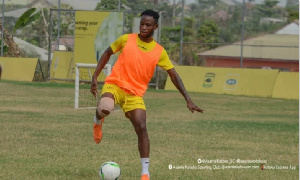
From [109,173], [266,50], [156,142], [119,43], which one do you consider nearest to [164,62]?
[119,43]

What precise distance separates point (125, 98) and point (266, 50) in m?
46.2

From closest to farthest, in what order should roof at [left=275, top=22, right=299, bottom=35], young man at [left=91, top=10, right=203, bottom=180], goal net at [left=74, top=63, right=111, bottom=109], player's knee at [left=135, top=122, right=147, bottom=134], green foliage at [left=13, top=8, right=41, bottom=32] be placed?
player's knee at [left=135, top=122, right=147, bottom=134] < young man at [left=91, top=10, right=203, bottom=180] < goal net at [left=74, top=63, right=111, bottom=109] < green foliage at [left=13, top=8, right=41, bottom=32] < roof at [left=275, top=22, right=299, bottom=35]

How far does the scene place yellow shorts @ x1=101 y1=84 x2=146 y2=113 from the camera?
9.59 metres

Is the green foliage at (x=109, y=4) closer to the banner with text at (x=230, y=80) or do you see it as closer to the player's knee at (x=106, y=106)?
the banner with text at (x=230, y=80)

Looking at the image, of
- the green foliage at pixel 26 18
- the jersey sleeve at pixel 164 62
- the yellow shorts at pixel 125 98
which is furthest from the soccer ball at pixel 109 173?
the green foliage at pixel 26 18

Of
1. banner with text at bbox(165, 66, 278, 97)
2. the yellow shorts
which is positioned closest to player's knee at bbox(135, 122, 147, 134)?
the yellow shorts

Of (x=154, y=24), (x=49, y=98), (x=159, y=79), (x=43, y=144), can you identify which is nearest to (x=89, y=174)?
(x=154, y=24)

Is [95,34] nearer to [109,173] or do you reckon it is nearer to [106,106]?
[106,106]

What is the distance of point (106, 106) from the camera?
9.27 meters

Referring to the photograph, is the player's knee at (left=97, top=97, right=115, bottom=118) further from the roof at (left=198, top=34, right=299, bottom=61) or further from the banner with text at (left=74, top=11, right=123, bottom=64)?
the roof at (left=198, top=34, right=299, bottom=61)

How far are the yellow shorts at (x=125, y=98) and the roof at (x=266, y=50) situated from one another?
4053 cm

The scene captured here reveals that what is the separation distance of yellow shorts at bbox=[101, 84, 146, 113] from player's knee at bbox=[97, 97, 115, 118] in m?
0.20

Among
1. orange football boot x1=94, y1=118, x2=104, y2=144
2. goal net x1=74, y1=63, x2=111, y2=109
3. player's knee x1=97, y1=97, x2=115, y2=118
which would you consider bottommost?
goal net x1=74, y1=63, x2=111, y2=109

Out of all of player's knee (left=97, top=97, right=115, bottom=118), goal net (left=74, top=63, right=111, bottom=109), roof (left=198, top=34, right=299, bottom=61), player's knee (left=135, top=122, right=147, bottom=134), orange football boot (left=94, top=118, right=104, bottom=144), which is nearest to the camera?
player's knee (left=97, top=97, right=115, bottom=118)
